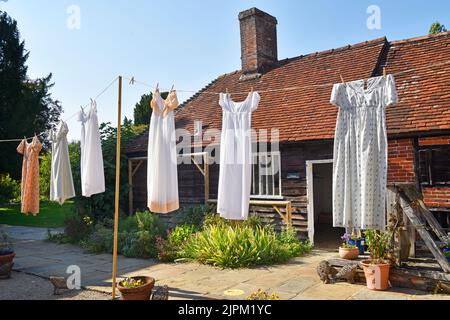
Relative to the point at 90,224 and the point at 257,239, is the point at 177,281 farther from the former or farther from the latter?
the point at 90,224

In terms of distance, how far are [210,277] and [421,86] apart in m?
6.99

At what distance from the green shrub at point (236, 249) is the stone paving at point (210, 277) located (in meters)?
0.25

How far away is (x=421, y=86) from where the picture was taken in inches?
367

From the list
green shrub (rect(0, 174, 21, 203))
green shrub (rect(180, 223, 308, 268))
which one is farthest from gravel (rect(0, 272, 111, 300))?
green shrub (rect(0, 174, 21, 203))

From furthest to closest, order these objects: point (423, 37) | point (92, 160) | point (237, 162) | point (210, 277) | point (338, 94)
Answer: point (423, 37), point (92, 160), point (210, 277), point (237, 162), point (338, 94)

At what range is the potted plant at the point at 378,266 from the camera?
5.90m

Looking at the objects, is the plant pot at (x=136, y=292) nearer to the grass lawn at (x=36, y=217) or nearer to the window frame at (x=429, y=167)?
the window frame at (x=429, y=167)

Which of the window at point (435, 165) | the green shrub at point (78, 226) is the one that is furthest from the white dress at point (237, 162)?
the green shrub at point (78, 226)

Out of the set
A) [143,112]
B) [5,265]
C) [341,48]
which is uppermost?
[143,112]

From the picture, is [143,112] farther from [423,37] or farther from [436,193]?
[436,193]

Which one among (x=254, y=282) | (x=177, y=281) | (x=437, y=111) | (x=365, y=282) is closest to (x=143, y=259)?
(x=177, y=281)

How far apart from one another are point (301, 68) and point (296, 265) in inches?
294

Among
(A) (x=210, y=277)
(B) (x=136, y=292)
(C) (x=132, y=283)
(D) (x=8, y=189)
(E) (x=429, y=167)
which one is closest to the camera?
(B) (x=136, y=292)

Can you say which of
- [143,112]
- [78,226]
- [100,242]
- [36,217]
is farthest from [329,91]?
[143,112]
